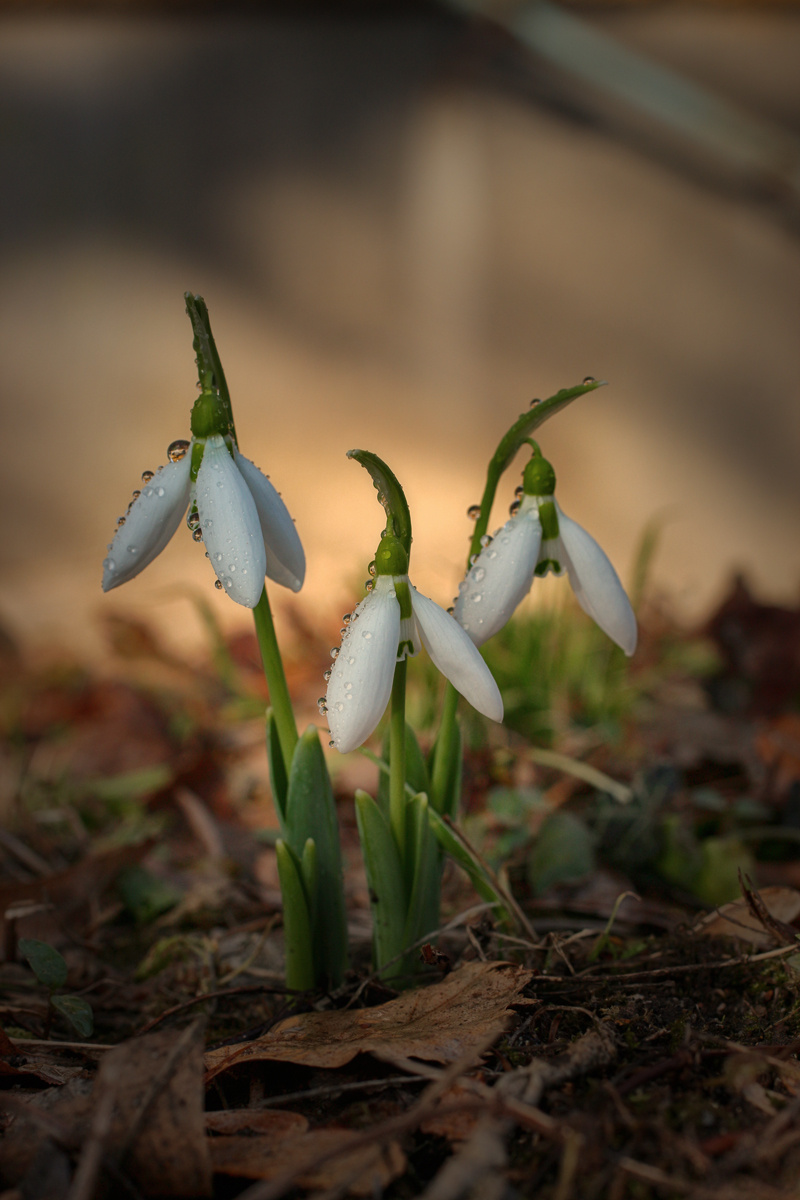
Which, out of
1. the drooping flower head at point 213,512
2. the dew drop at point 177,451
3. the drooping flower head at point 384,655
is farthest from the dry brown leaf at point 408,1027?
the dew drop at point 177,451

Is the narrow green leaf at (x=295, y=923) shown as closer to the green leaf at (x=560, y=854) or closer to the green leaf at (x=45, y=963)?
the green leaf at (x=45, y=963)

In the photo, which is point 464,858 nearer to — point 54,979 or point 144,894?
point 54,979

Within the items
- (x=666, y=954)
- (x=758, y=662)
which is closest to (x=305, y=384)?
(x=758, y=662)

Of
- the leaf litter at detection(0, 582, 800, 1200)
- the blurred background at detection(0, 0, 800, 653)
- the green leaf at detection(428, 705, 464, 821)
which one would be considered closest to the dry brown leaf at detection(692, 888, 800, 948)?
the leaf litter at detection(0, 582, 800, 1200)

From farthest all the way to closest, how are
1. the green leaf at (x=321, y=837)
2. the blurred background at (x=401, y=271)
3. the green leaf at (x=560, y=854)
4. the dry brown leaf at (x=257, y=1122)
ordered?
1. the blurred background at (x=401, y=271)
2. the green leaf at (x=560, y=854)
3. the green leaf at (x=321, y=837)
4. the dry brown leaf at (x=257, y=1122)

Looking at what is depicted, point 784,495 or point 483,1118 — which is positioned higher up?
point 784,495

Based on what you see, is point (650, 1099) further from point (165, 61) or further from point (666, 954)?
point (165, 61)
